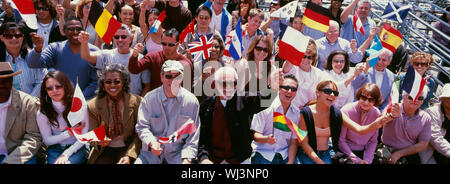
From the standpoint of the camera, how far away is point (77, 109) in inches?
132

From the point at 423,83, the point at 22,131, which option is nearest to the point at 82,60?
the point at 22,131

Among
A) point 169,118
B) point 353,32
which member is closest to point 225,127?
point 169,118

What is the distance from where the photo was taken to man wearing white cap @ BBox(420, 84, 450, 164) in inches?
152

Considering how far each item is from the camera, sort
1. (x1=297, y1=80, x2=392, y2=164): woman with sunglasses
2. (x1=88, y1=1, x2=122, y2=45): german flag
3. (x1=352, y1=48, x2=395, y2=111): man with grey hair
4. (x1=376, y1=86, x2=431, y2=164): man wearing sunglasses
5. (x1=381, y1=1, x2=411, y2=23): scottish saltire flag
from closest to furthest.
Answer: (x1=297, y1=80, x2=392, y2=164): woman with sunglasses
(x1=376, y1=86, x2=431, y2=164): man wearing sunglasses
(x1=88, y1=1, x2=122, y2=45): german flag
(x1=352, y1=48, x2=395, y2=111): man with grey hair
(x1=381, y1=1, x2=411, y2=23): scottish saltire flag

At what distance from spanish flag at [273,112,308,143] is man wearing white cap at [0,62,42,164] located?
231 centimetres

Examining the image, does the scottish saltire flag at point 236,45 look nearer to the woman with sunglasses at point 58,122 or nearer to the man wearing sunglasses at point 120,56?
the man wearing sunglasses at point 120,56

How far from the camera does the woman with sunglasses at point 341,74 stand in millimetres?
4473

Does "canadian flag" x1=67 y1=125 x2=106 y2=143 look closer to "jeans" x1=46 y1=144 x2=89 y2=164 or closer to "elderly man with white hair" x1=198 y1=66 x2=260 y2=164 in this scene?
"jeans" x1=46 y1=144 x2=89 y2=164

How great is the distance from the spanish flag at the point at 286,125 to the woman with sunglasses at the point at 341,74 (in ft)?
3.90

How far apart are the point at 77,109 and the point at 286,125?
2.00 m

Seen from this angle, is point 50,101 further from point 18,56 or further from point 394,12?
point 394,12

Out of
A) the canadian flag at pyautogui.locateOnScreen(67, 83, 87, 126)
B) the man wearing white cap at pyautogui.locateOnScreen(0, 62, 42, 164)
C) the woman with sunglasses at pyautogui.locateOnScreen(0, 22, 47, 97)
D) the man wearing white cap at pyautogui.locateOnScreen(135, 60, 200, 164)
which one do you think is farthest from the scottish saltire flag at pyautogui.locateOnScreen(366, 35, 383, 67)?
the woman with sunglasses at pyautogui.locateOnScreen(0, 22, 47, 97)
